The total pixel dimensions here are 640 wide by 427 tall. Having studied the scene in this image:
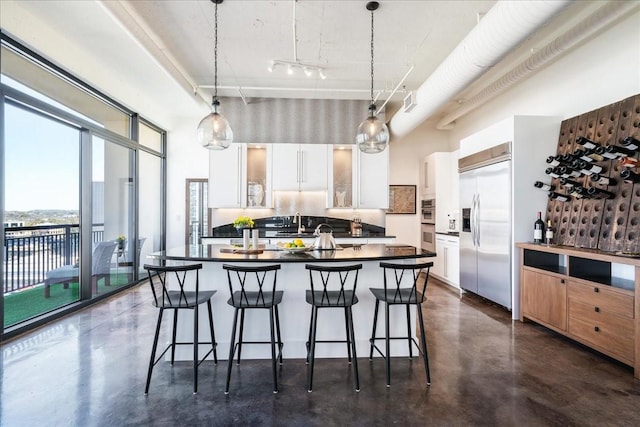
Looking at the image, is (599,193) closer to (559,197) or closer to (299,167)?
(559,197)

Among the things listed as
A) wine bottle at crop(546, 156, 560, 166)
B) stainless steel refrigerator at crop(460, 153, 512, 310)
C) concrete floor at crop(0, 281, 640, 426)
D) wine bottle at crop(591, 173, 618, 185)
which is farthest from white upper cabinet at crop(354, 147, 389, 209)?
wine bottle at crop(591, 173, 618, 185)

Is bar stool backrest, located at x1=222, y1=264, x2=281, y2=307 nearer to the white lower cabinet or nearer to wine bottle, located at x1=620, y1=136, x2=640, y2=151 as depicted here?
wine bottle, located at x1=620, y1=136, x2=640, y2=151

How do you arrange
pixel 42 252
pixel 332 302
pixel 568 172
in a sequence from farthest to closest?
pixel 42 252
pixel 568 172
pixel 332 302

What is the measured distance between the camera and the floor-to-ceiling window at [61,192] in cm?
352

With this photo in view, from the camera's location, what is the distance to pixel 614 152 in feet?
10.5

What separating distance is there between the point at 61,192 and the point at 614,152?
21.0 feet

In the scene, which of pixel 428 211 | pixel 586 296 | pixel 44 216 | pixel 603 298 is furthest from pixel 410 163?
pixel 44 216

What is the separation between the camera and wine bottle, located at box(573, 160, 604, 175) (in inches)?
135

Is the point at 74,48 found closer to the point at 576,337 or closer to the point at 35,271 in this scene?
the point at 35,271

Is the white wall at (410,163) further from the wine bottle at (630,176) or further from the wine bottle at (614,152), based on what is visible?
the wine bottle at (630,176)

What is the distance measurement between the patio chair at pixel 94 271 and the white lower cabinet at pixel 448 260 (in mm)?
5667

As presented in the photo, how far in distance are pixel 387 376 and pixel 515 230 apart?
275cm

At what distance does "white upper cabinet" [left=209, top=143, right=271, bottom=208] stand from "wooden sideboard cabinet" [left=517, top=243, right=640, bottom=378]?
13.6ft

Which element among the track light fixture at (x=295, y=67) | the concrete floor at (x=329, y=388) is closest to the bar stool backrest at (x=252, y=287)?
the concrete floor at (x=329, y=388)
